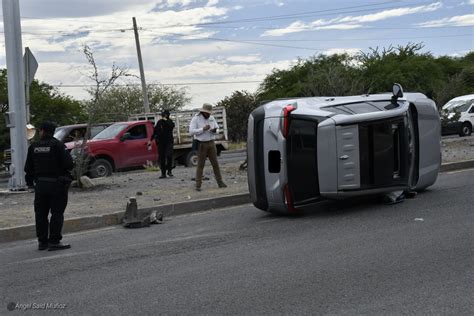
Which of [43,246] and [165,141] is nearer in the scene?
[43,246]

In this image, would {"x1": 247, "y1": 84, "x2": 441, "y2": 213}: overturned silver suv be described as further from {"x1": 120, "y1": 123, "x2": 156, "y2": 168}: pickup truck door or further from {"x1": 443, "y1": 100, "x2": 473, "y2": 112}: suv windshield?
{"x1": 443, "y1": 100, "x2": 473, "y2": 112}: suv windshield

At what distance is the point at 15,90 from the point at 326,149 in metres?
7.52

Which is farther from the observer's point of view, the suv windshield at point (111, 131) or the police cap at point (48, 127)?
the suv windshield at point (111, 131)

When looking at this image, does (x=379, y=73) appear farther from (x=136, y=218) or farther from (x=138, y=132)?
(x=136, y=218)

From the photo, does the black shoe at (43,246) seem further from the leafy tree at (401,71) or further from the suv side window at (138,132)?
the leafy tree at (401,71)

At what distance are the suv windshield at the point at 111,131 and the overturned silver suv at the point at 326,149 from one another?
9.39 meters

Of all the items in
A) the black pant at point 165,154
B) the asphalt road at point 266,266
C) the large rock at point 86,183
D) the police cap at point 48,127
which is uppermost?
the police cap at point 48,127

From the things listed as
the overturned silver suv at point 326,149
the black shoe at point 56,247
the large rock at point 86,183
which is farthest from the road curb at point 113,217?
the large rock at point 86,183

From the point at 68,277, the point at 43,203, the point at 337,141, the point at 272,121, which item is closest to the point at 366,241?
the point at 337,141

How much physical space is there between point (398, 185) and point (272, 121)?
233cm

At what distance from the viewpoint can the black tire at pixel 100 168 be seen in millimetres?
17516

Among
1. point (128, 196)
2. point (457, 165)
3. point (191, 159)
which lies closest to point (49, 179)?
point (128, 196)

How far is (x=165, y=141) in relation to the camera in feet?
50.7

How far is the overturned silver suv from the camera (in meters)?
9.16
